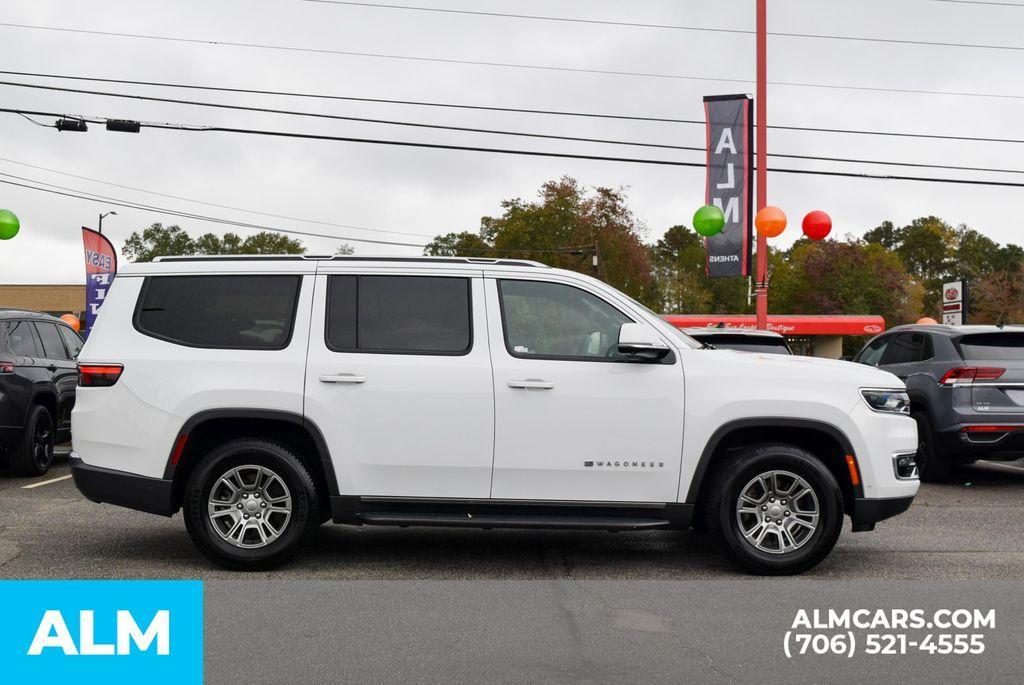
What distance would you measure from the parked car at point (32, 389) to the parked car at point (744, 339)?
6.91m

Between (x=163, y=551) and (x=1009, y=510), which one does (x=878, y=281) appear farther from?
(x=163, y=551)

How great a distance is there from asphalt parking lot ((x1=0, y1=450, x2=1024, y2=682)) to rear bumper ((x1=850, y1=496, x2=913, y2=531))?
375mm

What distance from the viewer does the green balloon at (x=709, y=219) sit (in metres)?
18.2

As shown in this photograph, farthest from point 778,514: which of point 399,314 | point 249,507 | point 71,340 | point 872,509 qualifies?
point 71,340

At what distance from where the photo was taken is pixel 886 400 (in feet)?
21.2

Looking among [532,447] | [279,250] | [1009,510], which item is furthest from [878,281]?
[532,447]

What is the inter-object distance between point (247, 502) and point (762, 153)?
1440cm

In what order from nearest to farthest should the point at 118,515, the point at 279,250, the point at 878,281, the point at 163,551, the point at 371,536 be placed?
the point at 163,551, the point at 371,536, the point at 118,515, the point at 878,281, the point at 279,250

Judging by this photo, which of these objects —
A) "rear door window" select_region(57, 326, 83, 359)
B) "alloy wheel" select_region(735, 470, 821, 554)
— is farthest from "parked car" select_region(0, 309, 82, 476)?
"alloy wheel" select_region(735, 470, 821, 554)

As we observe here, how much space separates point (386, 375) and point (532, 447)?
1.05 m

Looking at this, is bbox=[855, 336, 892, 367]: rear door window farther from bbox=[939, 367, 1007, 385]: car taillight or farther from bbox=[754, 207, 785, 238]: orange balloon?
bbox=[754, 207, 785, 238]: orange balloon

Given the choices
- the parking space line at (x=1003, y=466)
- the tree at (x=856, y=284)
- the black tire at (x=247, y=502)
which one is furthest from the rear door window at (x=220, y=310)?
the tree at (x=856, y=284)

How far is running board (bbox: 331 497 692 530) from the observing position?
627 centimetres

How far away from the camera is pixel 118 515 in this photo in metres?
8.51
